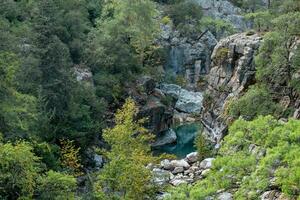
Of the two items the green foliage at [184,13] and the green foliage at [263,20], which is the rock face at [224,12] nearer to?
the green foliage at [184,13]

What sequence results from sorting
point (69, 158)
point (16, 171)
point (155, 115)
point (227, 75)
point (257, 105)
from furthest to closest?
point (155, 115), point (227, 75), point (257, 105), point (69, 158), point (16, 171)

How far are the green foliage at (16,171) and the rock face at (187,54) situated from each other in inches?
1895

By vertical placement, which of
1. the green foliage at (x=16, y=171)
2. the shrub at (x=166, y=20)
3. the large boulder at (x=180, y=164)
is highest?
the green foliage at (x=16, y=171)

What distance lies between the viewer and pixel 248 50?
38.5 m

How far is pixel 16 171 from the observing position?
65.7 ft

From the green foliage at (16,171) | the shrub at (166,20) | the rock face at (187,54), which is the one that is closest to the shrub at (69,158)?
the green foliage at (16,171)

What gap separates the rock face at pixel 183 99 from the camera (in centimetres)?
5903

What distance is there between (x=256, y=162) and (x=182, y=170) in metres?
20.2

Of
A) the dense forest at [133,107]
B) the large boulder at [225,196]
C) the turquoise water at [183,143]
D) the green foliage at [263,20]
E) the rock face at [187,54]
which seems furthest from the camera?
the rock face at [187,54]

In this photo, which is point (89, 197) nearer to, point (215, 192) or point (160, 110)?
point (215, 192)

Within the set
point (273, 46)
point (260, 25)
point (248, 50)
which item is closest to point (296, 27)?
point (273, 46)

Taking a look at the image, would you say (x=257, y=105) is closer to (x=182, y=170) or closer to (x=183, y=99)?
(x=182, y=170)

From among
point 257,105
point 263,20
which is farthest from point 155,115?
point 257,105

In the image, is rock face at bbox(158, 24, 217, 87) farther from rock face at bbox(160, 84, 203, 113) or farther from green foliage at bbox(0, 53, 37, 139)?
green foliage at bbox(0, 53, 37, 139)
